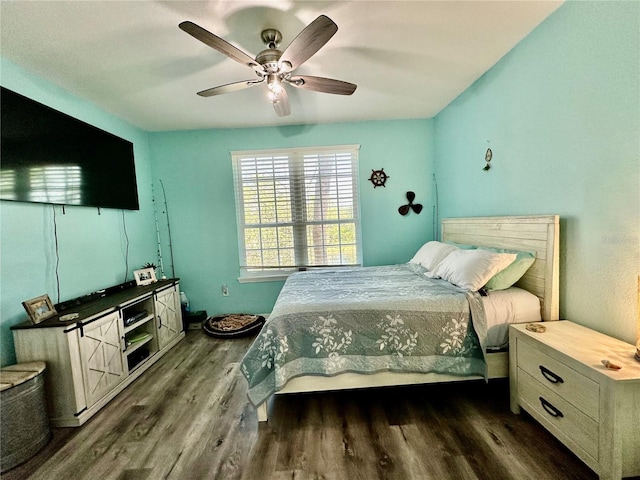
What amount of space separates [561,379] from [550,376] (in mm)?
62

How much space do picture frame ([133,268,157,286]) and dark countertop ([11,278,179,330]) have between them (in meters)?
0.08

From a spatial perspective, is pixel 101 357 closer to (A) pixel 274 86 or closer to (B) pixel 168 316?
(B) pixel 168 316

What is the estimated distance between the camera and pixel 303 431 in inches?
63.5

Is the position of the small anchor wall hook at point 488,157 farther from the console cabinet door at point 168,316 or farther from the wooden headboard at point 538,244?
the console cabinet door at point 168,316

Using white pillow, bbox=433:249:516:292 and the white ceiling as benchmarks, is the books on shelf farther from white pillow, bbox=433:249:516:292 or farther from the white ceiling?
white pillow, bbox=433:249:516:292

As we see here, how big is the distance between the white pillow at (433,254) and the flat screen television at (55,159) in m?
3.22

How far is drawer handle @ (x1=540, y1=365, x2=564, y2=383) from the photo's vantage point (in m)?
1.33

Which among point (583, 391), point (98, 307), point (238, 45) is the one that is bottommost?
point (583, 391)

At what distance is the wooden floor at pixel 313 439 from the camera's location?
1.34m

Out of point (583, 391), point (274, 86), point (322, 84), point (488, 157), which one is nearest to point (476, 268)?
point (583, 391)

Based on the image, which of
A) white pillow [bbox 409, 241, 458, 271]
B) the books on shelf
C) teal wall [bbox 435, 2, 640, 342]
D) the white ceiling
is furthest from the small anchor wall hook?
the books on shelf

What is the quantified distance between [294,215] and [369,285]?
1.67 metres

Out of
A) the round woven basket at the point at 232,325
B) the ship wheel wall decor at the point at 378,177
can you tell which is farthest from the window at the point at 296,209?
the round woven basket at the point at 232,325

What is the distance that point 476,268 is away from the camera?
6.17ft
